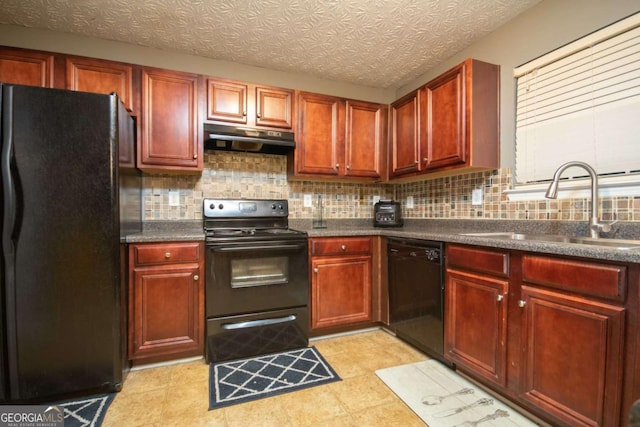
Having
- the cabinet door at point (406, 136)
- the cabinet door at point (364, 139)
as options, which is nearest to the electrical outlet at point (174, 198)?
the cabinet door at point (364, 139)

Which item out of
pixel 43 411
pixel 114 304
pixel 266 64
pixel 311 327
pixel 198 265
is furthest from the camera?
pixel 266 64

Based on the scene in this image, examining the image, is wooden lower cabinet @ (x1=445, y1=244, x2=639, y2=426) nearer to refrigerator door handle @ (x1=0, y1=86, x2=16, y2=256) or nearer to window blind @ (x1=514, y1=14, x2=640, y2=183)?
window blind @ (x1=514, y1=14, x2=640, y2=183)

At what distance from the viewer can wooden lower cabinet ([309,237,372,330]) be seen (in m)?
2.41

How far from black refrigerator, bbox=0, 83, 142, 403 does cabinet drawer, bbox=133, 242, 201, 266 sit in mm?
200

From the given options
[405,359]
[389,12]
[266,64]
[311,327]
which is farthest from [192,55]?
[405,359]

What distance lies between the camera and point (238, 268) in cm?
217

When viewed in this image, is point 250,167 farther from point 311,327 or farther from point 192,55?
point 311,327

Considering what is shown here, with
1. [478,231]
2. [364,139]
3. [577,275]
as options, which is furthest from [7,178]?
[478,231]

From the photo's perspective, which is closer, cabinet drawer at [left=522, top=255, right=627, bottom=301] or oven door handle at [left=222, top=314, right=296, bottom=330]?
cabinet drawer at [left=522, top=255, right=627, bottom=301]

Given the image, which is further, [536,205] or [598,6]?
[536,205]

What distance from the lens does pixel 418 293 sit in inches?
85.3

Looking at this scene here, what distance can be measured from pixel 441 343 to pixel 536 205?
3.54 feet

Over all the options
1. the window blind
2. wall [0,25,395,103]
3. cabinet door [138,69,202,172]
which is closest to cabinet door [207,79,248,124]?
cabinet door [138,69,202,172]

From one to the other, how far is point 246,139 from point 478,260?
183 cm
